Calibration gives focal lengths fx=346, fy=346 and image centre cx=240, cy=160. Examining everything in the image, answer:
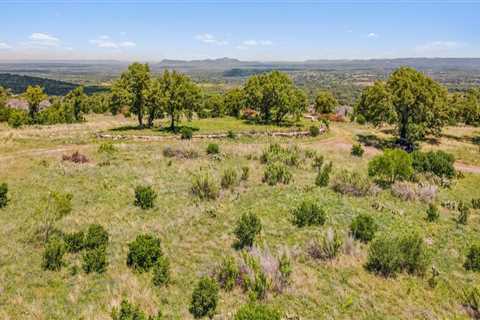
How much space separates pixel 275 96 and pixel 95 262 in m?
45.5

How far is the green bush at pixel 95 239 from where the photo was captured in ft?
50.5

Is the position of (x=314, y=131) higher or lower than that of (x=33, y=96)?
lower

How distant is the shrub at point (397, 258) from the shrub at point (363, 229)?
2176 millimetres

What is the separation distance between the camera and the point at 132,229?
17797 millimetres

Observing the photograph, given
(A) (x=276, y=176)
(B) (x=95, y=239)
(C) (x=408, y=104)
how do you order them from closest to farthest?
(B) (x=95, y=239) < (A) (x=276, y=176) < (C) (x=408, y=104)

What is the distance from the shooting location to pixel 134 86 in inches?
1882

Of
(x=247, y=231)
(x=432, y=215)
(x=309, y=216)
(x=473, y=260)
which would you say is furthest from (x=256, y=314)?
(x=432, y=215)

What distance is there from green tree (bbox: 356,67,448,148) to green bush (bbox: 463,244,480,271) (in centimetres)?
2881

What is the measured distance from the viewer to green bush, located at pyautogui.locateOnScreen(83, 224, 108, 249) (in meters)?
15.4

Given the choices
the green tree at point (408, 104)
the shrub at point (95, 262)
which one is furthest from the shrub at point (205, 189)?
the green tree at point (408, 104)

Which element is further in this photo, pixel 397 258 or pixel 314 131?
pixel 314 131

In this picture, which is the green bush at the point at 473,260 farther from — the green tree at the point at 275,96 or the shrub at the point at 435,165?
the green tree at the point at 275,96

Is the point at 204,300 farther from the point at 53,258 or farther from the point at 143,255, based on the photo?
the point at 53,258

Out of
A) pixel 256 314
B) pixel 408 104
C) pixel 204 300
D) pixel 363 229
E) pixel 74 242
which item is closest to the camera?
pixel 256 314
